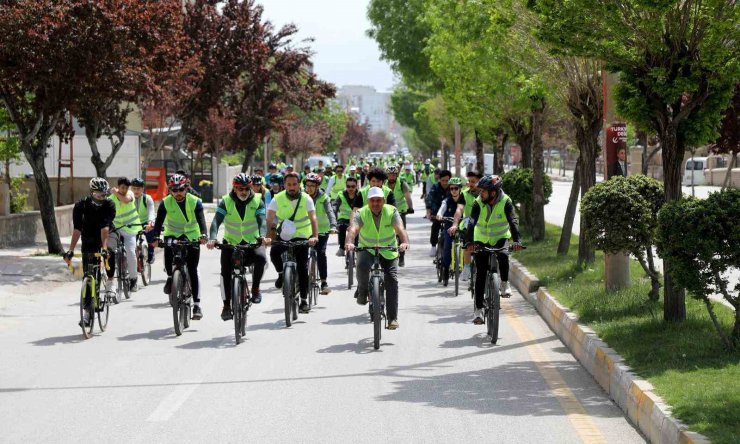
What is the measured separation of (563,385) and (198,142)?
1519 inches

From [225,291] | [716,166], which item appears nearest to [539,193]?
[225,291]

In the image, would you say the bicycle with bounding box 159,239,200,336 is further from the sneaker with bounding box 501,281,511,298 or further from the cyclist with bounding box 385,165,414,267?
the cyclist with bounding box 385,165,414,267

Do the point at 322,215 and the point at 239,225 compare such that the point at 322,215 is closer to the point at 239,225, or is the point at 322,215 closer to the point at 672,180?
the point at 239,225

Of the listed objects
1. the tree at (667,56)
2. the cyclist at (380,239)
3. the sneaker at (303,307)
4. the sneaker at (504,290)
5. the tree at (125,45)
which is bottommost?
the sneaker at (303,307)

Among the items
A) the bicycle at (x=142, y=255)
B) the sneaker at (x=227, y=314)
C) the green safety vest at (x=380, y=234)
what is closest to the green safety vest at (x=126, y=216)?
the bicycle at (x=142, y=255)

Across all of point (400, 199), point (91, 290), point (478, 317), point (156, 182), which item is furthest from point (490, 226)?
point (156, 182)

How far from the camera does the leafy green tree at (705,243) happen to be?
9734mm

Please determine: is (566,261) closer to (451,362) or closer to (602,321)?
(602,321)

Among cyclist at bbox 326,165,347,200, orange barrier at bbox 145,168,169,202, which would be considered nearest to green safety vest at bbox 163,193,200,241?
cyclist at bbox 326,165,347,200

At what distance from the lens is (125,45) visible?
23.0m

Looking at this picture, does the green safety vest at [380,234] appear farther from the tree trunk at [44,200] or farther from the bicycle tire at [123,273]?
the tree trunk at [44,200]

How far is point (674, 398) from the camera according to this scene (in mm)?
8031

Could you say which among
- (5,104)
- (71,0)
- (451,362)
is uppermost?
(71,0)

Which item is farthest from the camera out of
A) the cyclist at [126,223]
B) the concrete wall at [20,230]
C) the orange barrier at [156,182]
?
the orange barrier at [156,182]
